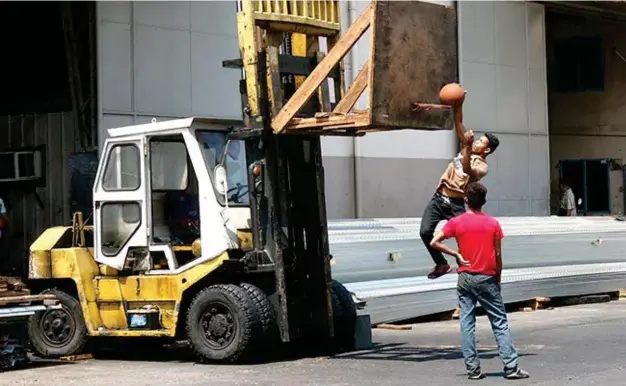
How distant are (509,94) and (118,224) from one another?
16.9 metres

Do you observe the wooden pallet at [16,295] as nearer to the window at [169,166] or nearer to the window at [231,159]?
the window at [169,166]

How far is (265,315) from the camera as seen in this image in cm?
1115

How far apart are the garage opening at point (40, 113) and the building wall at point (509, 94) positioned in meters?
9.93

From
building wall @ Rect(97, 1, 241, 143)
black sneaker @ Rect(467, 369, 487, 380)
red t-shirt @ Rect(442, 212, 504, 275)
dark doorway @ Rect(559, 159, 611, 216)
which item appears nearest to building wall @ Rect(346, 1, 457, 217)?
building wall @ Rect(97, 1, 241, 143)

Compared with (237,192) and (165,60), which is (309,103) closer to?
(237,192)

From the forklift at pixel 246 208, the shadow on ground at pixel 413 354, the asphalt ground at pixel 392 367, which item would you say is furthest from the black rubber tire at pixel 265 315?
the shadow on ground at pixel 413 354

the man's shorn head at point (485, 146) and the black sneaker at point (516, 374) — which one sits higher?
the man's shorn head at point (485, 146)

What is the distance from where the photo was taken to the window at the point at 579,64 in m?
33.7

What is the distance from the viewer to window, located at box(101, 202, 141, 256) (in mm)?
12172

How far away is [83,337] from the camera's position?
12.5 meters

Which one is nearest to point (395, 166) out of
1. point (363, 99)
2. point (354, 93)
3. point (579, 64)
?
point (363, 99)

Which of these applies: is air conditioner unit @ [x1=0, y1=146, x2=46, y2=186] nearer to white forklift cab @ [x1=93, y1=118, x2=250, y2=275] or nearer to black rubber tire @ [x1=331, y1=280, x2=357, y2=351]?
white forklift cab @ [x1=93, y1=118, x2=250, y2=275]

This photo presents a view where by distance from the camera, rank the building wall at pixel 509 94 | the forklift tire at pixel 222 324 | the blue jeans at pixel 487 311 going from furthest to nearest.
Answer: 1. the building wall at pixel 509 94
2. the forklift tire at pixel 222 324
3. the blue jeans at pixel 487 311

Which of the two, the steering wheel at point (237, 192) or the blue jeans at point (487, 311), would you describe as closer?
the blue jeans at point (487, 311)
